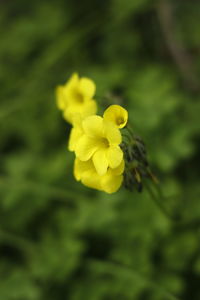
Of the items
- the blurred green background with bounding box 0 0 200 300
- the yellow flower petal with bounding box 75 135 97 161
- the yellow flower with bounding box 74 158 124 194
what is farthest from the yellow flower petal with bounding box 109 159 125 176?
the blurred green background with bounding box 0 0 200 300

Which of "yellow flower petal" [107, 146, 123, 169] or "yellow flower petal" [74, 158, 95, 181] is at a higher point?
"yellow flower petal" [107, 146, 123, 169]

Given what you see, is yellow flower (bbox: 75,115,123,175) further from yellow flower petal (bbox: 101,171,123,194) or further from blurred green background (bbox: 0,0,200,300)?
blurred green background (bbox: 0,0,200,300)

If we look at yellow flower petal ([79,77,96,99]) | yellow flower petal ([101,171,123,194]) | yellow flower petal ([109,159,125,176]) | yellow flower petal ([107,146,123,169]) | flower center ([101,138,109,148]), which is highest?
yellow flower petal ([79,77,96,99])

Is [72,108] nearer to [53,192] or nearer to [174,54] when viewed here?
[53,192]

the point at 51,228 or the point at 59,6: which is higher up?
the point at 59,6

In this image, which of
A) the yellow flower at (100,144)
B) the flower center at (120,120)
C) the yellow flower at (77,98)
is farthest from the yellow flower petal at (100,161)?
A: the yellow flower at (77,98)

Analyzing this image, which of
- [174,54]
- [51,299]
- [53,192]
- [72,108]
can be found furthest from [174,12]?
[51,299]

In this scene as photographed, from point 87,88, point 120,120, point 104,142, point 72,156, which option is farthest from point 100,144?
point 72,156
